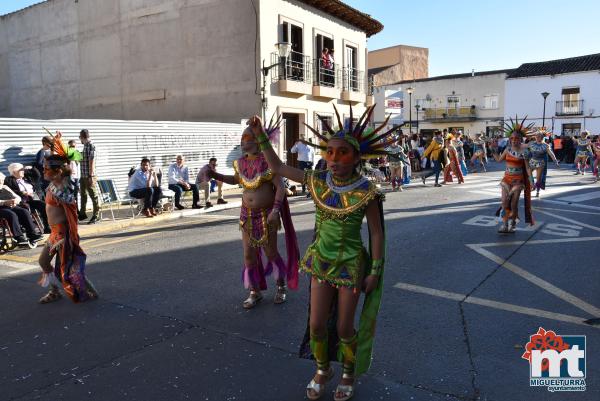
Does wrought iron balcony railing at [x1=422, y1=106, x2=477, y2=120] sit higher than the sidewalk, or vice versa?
wrought iron balcony railing at [x1=422, y1=106, x2=477, y2=120]

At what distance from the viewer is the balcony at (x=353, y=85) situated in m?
23.6

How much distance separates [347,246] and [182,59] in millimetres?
18477

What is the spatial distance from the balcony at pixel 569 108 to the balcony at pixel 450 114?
8077 mm

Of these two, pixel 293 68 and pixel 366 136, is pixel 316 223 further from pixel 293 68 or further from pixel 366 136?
pixel 293 68

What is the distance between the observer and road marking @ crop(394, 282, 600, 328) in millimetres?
4820

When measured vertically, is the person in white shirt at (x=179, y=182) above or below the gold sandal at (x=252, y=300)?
above

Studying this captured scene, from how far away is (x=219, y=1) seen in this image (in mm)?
18891

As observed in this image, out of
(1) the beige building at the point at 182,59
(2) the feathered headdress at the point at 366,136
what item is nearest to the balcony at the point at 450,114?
(1) the beige building at the point at 182,59

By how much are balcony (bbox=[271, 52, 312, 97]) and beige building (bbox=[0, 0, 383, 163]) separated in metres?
0.04

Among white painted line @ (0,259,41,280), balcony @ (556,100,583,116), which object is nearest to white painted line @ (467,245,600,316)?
white painted line @ (0,259,41,280)

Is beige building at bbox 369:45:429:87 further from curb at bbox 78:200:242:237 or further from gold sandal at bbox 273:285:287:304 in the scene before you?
gold sandal at bbox 273:285:287:304

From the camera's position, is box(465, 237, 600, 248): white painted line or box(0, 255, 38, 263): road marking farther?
box(465, 237, 600, 248): white painted line

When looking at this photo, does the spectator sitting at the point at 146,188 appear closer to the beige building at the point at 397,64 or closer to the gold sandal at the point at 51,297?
the gold sandal at the point at 51,297

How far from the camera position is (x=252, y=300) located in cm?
521
